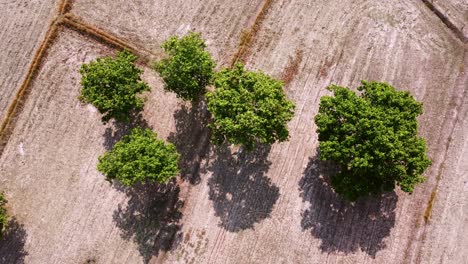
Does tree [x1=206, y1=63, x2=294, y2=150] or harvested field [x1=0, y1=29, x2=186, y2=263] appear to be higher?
tree [x1=206, y1=63, x2=294, y2=150]

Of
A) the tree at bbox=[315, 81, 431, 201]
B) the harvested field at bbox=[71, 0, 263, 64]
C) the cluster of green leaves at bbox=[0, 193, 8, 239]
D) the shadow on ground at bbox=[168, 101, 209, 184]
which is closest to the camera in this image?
the tree at bbox=[315, 81, 431, 201]

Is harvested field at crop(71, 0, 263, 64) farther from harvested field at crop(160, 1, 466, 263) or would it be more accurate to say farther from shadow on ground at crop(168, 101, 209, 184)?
shadow on ground at crop(168, 101, 209, 184)

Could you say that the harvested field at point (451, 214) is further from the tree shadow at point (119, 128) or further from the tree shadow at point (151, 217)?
the tree shadow at point (119, 128)

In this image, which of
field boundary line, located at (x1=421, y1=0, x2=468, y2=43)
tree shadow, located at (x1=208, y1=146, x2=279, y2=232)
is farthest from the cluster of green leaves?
field boundary line, located at (x1=421, y1=0, x2=468, y2=43)

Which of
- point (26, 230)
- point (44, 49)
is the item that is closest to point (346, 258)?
point (26, 230)

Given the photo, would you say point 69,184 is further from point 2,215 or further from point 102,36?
point 102,36

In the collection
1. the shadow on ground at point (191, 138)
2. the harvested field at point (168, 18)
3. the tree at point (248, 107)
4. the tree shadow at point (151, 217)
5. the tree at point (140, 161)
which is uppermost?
the harvested field at point (168, 18)

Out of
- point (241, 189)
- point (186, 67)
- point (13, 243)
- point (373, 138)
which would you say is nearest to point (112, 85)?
point (186, 67)

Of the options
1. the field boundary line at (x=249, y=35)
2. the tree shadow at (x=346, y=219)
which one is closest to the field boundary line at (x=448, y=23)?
the field boundary line at (x=249, y=35)
